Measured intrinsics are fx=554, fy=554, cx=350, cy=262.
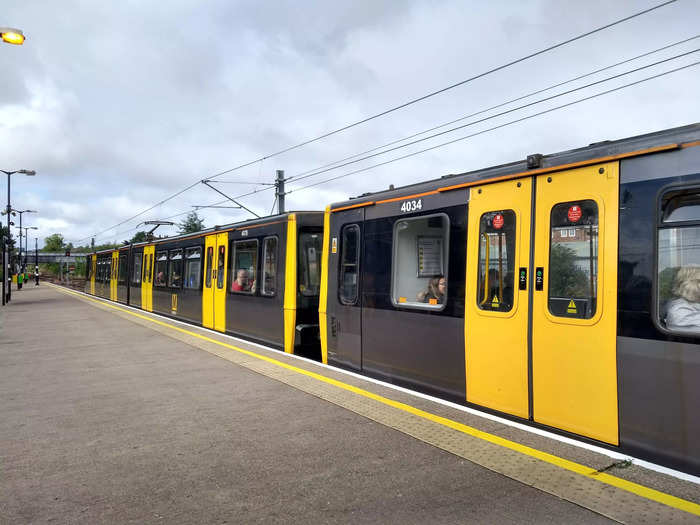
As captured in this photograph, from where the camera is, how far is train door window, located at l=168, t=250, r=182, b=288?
16703mm

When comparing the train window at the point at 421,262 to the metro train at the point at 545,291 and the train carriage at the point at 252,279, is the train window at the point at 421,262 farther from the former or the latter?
the train carriage at the point at 252,279

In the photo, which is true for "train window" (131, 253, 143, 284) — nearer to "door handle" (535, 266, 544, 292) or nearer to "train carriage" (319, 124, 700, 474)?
"train carriage" (319, 124, 700, 474)

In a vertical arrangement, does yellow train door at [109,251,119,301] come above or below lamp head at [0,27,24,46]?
below

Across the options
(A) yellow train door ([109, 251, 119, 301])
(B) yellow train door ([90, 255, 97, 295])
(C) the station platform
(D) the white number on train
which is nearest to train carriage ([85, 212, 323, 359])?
(C) the station platform

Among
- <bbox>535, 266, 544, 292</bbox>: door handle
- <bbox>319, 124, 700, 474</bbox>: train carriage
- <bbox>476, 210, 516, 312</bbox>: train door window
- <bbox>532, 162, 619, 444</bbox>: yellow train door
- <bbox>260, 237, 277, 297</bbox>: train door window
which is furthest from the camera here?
<bbox>260, 237, 277, 297</bbox>: train door window

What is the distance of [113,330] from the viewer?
14.2 m

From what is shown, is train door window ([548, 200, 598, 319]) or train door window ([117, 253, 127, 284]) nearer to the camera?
train door window ([548, 200, 598, 319])

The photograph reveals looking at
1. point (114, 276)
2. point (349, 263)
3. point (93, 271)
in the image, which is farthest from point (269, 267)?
point (93, 271)

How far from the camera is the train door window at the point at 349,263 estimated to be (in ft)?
26.3

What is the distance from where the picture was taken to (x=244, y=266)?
12.2 m

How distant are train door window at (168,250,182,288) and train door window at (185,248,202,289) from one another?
2.58ft

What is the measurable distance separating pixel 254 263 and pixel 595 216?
8166 millimetres

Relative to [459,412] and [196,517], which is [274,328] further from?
[196,517]

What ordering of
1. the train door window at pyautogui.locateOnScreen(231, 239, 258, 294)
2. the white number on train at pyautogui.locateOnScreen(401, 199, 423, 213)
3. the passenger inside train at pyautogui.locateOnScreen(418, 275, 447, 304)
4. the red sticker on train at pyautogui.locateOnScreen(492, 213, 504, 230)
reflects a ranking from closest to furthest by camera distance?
the red sticker on train at pyautogui.locateOnScreen(492, 213, 504, 230), the passenger inside train at pyautogui.locateOnScreen(418, 275, 447, 304), the white number on train at pyautogui.locateOnScreen(401, 199, 423, 213), the train door window at pyautogui.locateOnScreen(231, 239, 258, 294)
